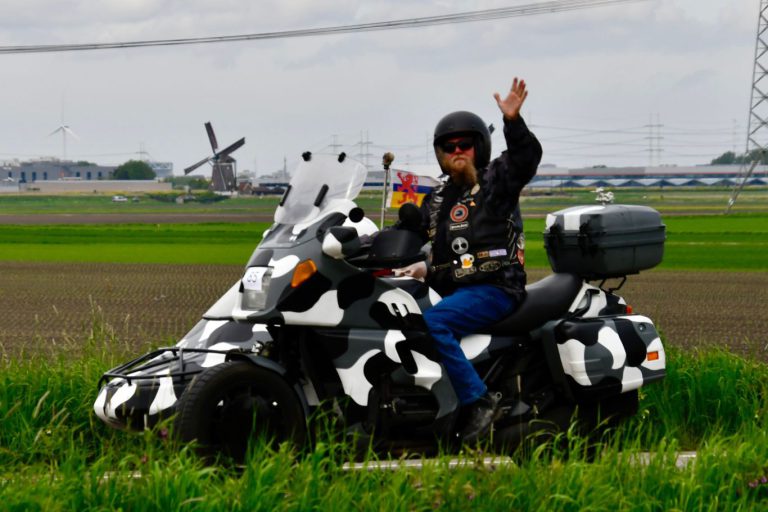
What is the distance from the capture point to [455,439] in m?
6.57

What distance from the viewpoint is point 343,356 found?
20.6ft

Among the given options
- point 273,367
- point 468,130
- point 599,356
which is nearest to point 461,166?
point 468,130

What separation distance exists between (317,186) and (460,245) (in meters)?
0.86

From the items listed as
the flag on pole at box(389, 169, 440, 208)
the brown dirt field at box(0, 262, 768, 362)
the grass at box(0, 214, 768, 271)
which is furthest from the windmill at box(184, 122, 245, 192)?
the flag on pole at box(389, 169, 440, 208)

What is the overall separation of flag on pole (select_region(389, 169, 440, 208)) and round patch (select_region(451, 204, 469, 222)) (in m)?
0.67

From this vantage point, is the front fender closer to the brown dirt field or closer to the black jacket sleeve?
the black jacket sleeve

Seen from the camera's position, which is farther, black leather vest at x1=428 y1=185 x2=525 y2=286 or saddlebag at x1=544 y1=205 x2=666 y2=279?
saddlebag at x1=544 y1=205 x2=666 y2=279

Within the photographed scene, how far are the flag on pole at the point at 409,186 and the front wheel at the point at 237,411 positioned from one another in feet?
5.88

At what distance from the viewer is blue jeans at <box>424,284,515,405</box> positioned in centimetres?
644

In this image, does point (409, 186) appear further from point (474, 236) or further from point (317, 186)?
point (317, 186)

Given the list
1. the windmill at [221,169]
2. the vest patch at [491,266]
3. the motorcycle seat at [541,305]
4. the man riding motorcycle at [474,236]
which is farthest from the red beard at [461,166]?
the windmill at [221,169]

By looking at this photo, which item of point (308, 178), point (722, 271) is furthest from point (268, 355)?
point (722, 271)

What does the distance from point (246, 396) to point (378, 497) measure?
110 cm

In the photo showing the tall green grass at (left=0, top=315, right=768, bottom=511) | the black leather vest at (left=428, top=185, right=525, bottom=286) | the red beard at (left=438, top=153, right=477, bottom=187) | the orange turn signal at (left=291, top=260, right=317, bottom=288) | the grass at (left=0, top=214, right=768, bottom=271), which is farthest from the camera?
the grass at (left=0, top=214, right=768, bottom=271)
